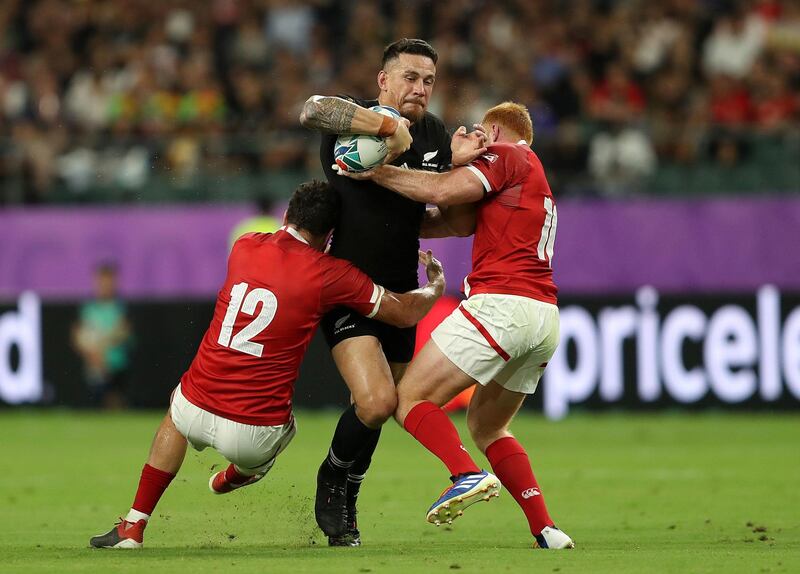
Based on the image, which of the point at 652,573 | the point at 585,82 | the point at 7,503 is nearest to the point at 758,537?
the point at 652,573

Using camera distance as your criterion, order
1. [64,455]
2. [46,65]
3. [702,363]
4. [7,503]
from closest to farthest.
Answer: [7,503] → [64,455] → [702,363] → [46,65]

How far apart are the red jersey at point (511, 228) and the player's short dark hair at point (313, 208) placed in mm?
771

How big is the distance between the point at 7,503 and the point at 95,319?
818 centimetres

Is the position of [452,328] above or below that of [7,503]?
above

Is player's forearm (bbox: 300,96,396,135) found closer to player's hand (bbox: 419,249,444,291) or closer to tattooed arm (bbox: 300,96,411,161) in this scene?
tattooed arm (bbox: 300,96,411,161)

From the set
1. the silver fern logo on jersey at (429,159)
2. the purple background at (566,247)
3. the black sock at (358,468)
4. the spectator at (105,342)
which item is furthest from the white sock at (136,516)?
the spectator at (105,342)

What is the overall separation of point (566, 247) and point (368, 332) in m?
9.80

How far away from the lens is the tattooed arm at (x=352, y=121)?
24.0 feet

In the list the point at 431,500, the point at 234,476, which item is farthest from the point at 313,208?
the point at 431,500

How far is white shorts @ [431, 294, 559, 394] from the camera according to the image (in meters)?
7.29

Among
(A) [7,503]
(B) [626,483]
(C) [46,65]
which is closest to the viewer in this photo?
(A) [7,503]

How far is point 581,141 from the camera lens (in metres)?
16.9

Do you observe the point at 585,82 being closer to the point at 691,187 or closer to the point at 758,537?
the point at 691,187

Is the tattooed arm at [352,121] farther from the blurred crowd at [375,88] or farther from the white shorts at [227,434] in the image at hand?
the blurred crowd at [375,88]
